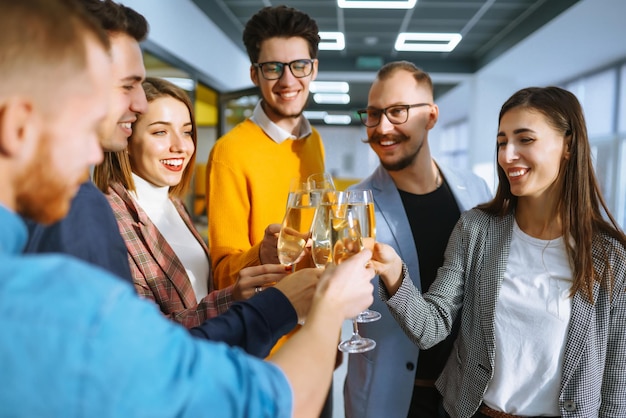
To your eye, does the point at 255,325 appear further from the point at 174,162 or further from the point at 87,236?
the point at 174,162

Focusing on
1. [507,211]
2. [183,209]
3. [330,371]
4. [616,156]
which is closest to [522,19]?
[616,156]

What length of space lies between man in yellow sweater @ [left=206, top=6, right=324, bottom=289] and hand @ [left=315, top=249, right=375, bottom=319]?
845 millimetres

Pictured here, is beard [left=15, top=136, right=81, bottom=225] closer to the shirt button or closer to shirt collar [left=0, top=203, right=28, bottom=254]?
shirt collar [left=0, top=203, right=28, bottom=254]

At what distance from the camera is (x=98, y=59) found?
Result: 634 millimetres

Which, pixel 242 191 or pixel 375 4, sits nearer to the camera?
pixel 242 191

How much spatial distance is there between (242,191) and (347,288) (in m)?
1.05

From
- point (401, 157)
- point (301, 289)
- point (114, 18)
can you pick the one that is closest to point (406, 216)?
point (401, 157)

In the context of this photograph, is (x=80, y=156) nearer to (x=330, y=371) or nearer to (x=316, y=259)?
(x=330, y=371)

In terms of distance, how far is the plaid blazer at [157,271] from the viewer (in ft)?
4.47

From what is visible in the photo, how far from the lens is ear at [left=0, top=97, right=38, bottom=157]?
539mm

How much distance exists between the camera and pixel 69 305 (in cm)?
49

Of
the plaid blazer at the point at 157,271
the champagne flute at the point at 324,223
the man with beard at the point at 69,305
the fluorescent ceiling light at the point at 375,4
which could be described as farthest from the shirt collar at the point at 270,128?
the fluorescent ceiling light at the point at 375,4

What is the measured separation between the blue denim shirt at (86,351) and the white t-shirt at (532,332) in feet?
3.60

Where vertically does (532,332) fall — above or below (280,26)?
below
